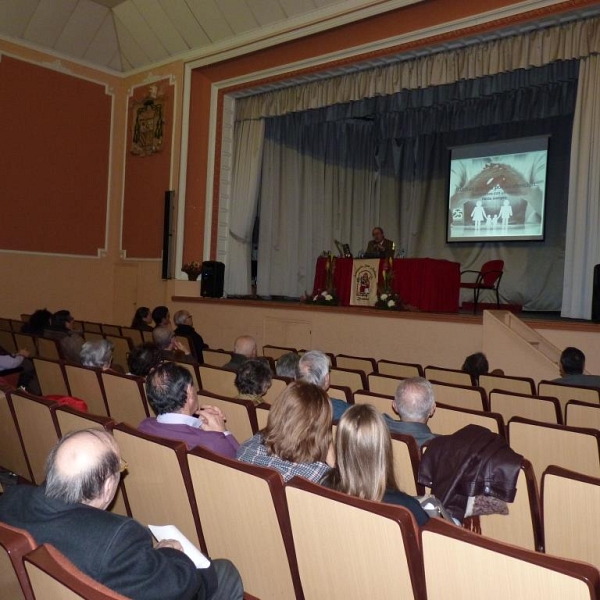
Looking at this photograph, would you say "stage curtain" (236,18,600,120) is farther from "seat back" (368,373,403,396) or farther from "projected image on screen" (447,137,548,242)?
"seat back" (368,373,403,396)

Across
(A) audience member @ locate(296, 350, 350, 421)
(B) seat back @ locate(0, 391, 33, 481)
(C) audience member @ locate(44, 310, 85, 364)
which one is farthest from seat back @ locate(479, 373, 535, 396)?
(C) audience member @ locate(44, 310, 85, 364)

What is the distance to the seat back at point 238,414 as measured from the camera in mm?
2836

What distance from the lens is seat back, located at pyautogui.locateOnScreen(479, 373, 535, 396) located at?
441cm

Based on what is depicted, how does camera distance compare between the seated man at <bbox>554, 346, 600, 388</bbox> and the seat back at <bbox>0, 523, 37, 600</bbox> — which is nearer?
the seat back at <bbox>0, 523, 37, 600</bbox>

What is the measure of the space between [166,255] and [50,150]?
2.43 m

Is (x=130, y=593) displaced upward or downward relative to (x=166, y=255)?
downward

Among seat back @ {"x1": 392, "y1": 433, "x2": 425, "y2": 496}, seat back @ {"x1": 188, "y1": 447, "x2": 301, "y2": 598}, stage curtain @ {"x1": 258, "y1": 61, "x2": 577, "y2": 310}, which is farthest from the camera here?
stage curtain @ {"x1": 258, "y1": 61, "x2": 577, "y2": 310}

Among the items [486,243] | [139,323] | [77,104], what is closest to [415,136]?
[486,243]

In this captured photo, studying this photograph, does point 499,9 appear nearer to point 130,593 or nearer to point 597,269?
point 597,269

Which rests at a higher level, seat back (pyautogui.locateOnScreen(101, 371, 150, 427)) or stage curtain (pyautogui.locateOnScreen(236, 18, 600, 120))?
stage curtain (pyautogui.locateOnScreen(236, 18, 600, 120))

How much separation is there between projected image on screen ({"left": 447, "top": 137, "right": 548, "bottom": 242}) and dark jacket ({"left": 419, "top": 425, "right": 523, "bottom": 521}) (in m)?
9.36

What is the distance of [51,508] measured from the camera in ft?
4.75

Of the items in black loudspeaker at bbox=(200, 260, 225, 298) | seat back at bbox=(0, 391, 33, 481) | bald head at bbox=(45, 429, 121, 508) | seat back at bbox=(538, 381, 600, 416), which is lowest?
seat back at bbox=(0, 391, 33, 481)

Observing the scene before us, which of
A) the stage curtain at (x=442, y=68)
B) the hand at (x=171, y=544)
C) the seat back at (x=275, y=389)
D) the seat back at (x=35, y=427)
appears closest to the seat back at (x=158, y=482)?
the hand at (x=171, y=544)
